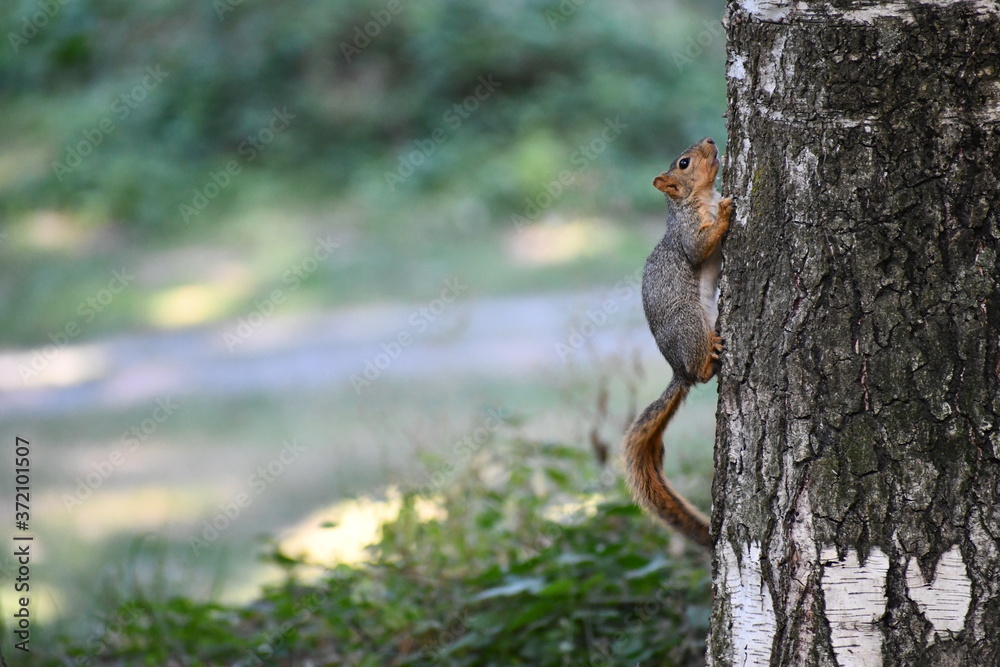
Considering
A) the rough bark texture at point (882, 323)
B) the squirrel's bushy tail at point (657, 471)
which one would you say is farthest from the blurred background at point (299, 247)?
the rough bark texture at point (882, 323)

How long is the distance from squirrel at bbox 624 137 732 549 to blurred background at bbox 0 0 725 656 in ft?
3.13

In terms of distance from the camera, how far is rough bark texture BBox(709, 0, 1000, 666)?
4.36ft

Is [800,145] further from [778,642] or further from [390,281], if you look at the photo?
[390,281]

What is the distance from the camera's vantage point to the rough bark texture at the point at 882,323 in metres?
1.33

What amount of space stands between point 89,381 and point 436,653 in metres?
2.97

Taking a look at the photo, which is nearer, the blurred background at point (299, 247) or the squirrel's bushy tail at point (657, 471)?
the squirrel's bushy tail at point (657, 471)

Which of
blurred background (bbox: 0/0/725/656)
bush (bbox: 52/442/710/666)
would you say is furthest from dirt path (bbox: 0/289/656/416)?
bush (bbox: 52/442/710/666)

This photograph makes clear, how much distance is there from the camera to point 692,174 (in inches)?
80.5

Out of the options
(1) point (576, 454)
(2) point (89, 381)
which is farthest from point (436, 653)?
(2) point (89, 381)

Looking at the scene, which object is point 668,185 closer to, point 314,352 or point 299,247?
point 314,352

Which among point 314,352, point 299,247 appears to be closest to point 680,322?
point 314,352

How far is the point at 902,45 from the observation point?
1322 mm

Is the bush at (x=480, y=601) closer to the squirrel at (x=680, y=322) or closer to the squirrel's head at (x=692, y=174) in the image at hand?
the squirrel at (x=680, y=322)

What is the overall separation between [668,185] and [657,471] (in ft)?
1.94
